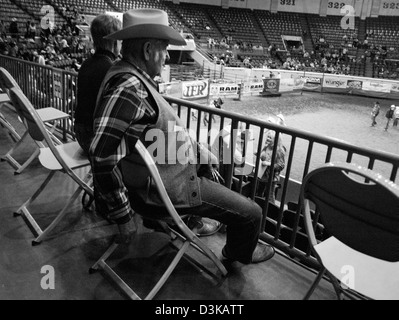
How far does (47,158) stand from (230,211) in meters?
1.57

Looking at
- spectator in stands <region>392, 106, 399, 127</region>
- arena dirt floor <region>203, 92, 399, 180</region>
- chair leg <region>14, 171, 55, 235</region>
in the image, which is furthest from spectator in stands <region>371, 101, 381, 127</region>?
chair leg <region>14, 171, 55, 235</region>

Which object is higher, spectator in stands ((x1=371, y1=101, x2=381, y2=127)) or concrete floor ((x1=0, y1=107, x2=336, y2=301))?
concrete floor ((x1=0, y1=107, x2=336, y2=301))

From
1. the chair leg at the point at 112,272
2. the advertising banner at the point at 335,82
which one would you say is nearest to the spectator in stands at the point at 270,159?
the chair leg at the point at 112,272

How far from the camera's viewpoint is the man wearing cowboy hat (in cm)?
176

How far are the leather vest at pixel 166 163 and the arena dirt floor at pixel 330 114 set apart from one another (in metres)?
7.42

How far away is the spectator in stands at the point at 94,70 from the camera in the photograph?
111 inches

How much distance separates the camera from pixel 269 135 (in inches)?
215

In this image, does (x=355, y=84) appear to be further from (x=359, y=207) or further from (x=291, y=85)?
(x=359, y=207)

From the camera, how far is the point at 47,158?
285 cm

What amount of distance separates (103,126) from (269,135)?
13.2 feet

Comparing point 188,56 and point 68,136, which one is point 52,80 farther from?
point 188,56

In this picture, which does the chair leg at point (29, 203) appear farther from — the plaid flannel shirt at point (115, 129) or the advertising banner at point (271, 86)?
the advertising banner at point (271, 86)

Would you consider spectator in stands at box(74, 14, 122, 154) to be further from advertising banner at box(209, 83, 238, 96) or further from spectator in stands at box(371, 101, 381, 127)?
advertising banner at box(209, 83, 238, 96)
